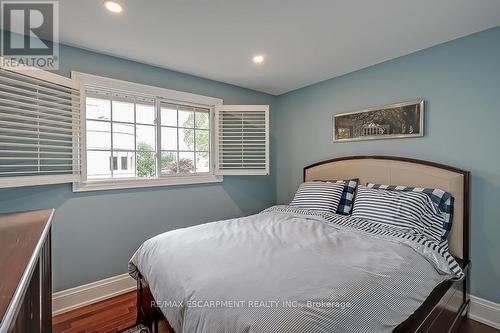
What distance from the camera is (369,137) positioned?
2602mm

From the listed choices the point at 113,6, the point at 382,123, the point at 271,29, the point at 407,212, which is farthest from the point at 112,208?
the point at 382,123

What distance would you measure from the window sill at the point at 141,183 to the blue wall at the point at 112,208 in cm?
6

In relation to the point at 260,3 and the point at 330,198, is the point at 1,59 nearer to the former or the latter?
the point at 260,3

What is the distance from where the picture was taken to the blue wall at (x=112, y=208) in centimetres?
204

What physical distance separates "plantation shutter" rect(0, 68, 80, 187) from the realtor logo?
6.7 inches

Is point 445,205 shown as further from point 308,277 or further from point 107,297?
point 107,297

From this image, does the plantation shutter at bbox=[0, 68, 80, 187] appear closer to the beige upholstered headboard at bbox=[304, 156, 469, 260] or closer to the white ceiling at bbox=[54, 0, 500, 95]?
the white ceiling at bbox=[54, 0, 500, 95]

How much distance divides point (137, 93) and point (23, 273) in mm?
2131

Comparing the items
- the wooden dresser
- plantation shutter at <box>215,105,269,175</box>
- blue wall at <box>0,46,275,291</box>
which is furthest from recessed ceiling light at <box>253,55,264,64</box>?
the wooden dresser

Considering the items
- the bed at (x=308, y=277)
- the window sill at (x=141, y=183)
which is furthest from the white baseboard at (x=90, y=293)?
the window sill at (x=141, y=183)

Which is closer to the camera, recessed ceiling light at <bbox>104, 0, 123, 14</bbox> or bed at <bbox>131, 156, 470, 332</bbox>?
bed at <bbox>131, 156, 470, 332</bbox>

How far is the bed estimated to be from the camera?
923mm

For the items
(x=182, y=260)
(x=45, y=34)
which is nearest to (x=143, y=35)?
(x=45, y=34)

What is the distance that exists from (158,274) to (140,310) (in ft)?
2.40
